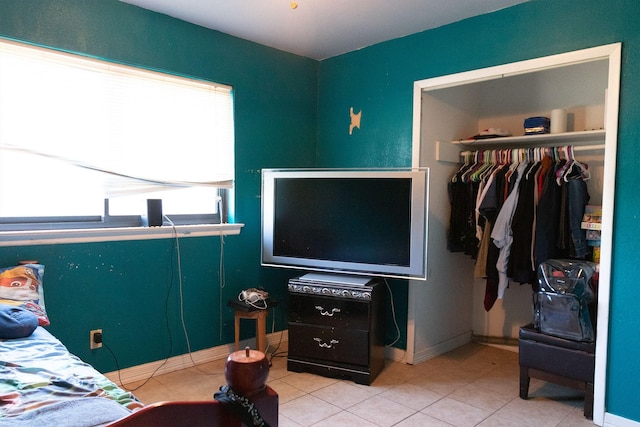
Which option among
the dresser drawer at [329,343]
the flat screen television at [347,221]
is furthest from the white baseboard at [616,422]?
the dresser drawer at [329,343]

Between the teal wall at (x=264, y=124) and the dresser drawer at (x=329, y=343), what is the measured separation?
1.95 ft

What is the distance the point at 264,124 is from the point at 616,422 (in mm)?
2988

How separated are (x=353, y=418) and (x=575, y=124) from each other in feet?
8.64

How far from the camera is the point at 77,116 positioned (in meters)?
2.81

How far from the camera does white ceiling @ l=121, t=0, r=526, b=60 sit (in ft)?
9.47

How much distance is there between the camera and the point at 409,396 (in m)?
2.91

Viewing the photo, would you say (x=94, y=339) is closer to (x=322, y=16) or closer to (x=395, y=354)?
(x=395, y=354)

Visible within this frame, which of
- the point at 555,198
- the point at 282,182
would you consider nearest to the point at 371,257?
the point at 282,182

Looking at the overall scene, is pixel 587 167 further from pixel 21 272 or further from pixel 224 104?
pixel 21 272

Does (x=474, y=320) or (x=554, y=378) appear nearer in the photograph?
(x=554, y=378)

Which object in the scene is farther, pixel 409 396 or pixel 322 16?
pixel 322 16

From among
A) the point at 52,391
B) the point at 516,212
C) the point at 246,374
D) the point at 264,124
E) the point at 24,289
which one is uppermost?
the point at 264,124

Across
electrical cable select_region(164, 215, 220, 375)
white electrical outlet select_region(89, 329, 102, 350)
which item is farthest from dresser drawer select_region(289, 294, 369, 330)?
white electrical outlet select_region(89, 329, 102, 350)

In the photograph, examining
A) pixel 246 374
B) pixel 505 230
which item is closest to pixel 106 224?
pixel 246 374
